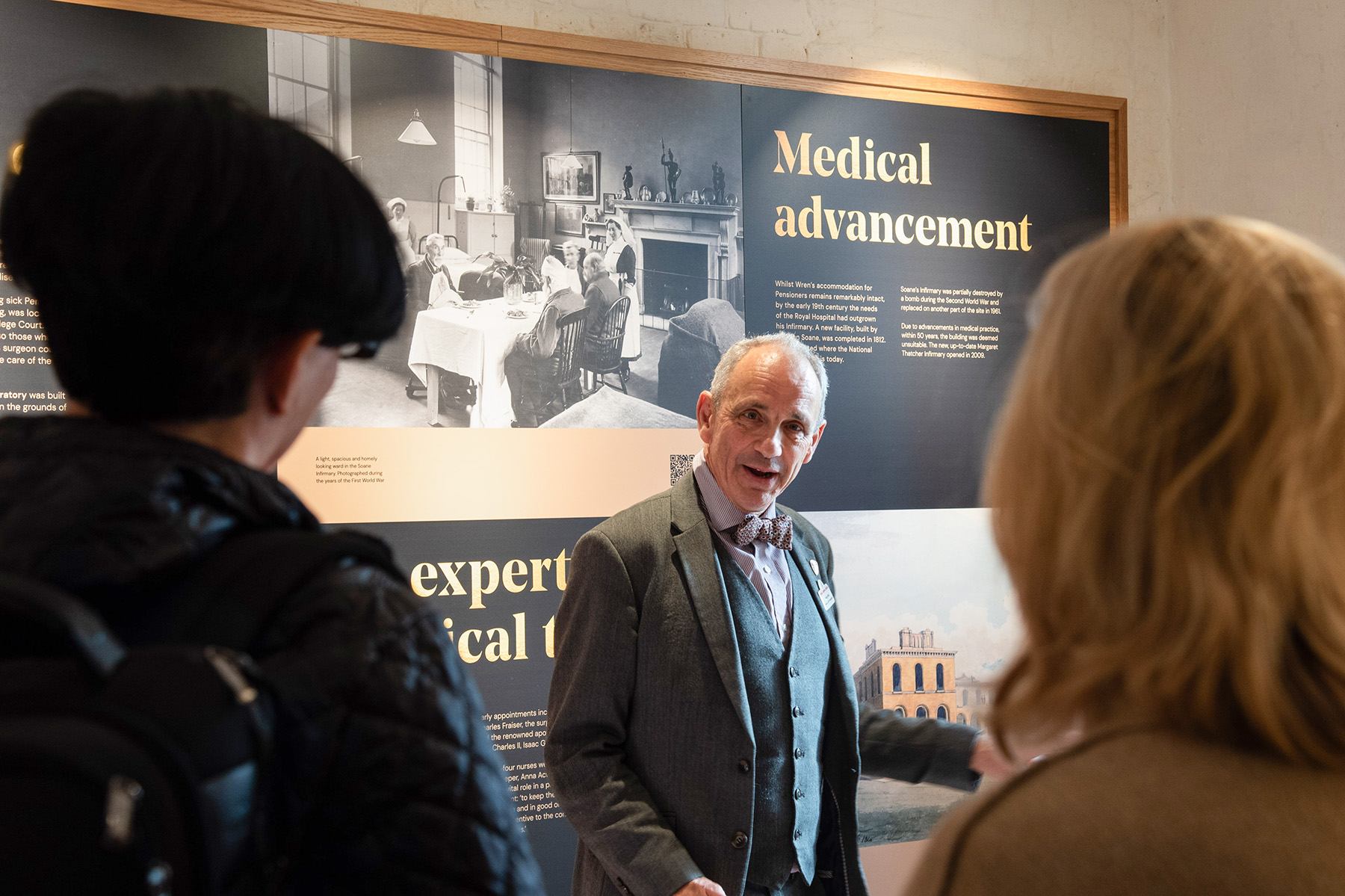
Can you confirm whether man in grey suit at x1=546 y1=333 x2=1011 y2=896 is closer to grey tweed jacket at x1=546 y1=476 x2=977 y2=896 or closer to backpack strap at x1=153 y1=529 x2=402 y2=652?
grey tweed jacket at x1=546 y1=476 x2=977 y2=896

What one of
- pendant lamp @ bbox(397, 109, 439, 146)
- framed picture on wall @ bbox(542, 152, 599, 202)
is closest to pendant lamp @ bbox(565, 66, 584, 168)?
framed picture on wall @ bbox(542, 152, 599, 202)

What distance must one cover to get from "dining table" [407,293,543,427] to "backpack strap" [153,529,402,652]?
242 cm

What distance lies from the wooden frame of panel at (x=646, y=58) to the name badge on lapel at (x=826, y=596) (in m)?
1.95

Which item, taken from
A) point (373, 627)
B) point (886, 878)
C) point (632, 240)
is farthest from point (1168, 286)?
point (886, 878)

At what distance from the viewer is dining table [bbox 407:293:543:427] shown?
2994 millimetres

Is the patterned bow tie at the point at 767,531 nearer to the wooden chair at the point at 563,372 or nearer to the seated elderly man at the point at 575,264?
the wooden chair at the point at 563,372

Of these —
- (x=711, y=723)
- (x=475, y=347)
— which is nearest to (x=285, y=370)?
(x=711, y=723)

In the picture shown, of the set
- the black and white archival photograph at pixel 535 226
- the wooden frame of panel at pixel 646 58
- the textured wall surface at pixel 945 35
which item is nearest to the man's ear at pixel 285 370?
the black and white archival photograph at pixel 535 226

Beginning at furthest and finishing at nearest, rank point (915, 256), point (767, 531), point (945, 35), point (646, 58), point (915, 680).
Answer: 1. point (945, 35)
2. point (915, 256)
3. point (915, 680)
4. point (646, 58)
5. point (767, 531)

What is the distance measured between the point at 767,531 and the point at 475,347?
1.30m

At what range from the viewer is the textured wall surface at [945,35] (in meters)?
3.30

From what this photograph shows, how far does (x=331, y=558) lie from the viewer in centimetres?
63

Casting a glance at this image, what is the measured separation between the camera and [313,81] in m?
2.90

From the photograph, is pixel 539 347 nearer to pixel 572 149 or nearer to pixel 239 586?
pixel 572 149
